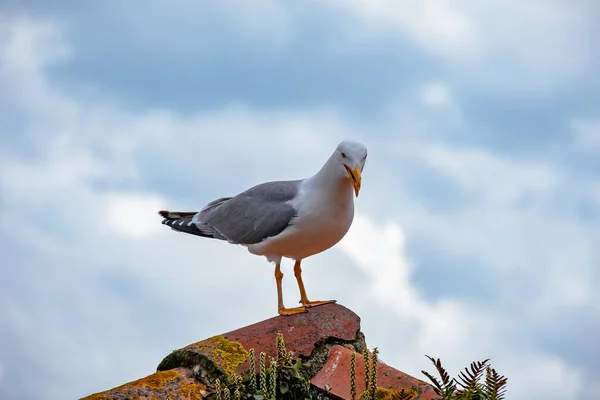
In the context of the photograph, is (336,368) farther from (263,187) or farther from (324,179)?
(263,187)

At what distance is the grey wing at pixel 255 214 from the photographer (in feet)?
30.1

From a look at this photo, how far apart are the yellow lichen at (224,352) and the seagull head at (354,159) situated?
2.30 meters

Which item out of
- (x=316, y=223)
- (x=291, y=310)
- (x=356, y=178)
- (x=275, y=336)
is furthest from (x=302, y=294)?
(x=275, y=336)

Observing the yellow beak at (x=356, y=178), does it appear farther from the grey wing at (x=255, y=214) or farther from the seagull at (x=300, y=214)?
the grey wing at (x=255, y=214)

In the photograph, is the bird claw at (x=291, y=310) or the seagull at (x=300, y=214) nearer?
the bird claw at (x=291, y=310)

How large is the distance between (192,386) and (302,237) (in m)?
3.06

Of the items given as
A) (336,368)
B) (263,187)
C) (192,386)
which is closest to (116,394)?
(192,386)

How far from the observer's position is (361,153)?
8430 millimetres

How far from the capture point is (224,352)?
6.55m

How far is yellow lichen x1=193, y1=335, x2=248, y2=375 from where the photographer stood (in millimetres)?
6422

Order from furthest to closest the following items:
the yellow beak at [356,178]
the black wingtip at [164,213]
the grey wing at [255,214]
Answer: the black wingtip at [164,213] < the grey wing at [255,214] < the yellow beak at [356,178]

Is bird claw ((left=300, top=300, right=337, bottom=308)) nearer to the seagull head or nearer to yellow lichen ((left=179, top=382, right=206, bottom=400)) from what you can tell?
the seagull head

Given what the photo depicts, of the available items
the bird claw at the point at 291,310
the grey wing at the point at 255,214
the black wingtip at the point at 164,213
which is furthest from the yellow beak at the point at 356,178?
the black wingtip at the point at 164,213

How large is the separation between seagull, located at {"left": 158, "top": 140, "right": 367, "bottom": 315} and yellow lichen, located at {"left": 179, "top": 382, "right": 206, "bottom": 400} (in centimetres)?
214
